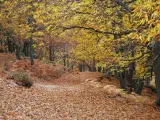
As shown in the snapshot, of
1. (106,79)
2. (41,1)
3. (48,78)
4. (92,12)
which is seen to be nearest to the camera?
(92,12)

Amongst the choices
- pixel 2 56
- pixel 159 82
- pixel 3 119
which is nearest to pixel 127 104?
pixel 159 82

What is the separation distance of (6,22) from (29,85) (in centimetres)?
925

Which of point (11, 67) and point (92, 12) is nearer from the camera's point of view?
point (92, 12)

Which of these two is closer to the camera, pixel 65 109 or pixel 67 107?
pixel 65 109

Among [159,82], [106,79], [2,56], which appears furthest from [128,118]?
[2,56]

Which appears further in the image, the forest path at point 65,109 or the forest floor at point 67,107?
the forest floor at point 67,107

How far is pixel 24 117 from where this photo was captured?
23.6 ft

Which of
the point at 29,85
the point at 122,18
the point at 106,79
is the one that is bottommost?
the point at 106,79

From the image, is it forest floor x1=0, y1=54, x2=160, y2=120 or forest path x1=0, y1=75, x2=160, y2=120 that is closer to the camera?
forest path x1=0, y1=75, x2=160, y2=120

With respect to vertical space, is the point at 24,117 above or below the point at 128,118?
above

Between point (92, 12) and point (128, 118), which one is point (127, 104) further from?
point (92, 12)

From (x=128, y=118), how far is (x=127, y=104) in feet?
9.34

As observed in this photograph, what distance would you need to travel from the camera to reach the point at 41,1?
10570mm

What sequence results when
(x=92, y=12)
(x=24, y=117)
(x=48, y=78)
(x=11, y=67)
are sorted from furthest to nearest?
(x=48, y=78)
(x=11, y=67)
(x=92, y=12)
(x=24, y=117)
